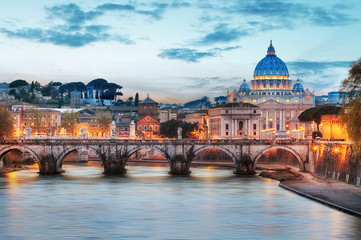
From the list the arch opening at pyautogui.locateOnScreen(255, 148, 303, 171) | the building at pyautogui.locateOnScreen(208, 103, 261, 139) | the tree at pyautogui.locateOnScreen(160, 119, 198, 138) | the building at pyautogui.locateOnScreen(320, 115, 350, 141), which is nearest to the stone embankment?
the building at pyautogui.locateOnScreen(320, 115, 350, 141)

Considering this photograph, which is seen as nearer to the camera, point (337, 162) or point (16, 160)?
point (337, 162)

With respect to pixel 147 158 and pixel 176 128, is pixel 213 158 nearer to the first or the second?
pixel 147 158

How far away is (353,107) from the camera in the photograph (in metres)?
49.4

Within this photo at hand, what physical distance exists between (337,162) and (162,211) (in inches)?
820

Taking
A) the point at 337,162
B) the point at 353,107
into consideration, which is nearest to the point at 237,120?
the point at 337,162

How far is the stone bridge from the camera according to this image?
75.8 m

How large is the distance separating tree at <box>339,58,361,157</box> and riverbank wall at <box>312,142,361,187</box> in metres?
5.10

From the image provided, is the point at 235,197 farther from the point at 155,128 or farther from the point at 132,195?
the point at 155,128

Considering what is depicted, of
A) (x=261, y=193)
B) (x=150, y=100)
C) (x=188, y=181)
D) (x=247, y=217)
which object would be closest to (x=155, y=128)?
(x=150, y=100)

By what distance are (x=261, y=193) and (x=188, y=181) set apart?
40.0 ft

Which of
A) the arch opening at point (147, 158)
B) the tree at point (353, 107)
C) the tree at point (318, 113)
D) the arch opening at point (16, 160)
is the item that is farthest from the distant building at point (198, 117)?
the tree at point (353, 107)

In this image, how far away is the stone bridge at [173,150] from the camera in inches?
2982

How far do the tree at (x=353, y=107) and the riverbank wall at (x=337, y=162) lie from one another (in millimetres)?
5097

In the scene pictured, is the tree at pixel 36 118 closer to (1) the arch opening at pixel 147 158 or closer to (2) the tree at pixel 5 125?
(1) the arch opening at pixel 147 158
